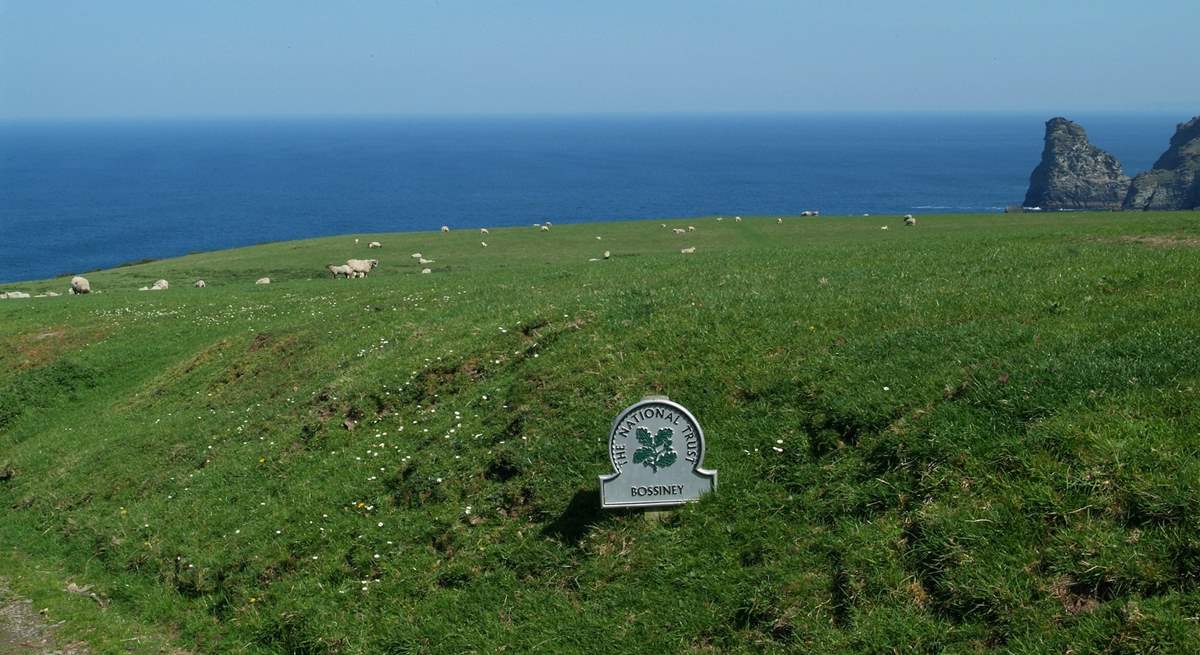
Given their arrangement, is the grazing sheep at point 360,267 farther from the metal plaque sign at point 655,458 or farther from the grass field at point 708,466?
the metal plaque sign at point 655,458

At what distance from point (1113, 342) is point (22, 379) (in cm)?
2836

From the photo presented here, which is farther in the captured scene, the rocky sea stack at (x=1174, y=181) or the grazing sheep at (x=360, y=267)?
the rocky sea stack at (x=1174, y=181)

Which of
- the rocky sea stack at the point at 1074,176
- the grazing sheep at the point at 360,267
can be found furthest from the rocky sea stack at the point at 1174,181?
the grazing sheep at the point at 360,267

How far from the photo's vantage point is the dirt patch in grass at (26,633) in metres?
12.2

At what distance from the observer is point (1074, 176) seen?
157625 mm

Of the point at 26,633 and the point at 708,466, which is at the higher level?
the point at 708,466

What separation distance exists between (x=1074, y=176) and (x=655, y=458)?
565 ft

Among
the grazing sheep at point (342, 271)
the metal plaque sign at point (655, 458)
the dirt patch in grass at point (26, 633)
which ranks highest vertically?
the metal plaque sign at point (655, 458)

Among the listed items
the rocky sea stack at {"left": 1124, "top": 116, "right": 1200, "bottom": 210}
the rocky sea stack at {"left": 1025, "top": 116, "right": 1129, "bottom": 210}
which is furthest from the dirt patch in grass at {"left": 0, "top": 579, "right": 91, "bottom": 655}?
the rocky sea stack at {"left": 1025, "top": 116, "right": 1129, "bottom": 210}

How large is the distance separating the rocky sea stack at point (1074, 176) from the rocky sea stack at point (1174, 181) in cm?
1339

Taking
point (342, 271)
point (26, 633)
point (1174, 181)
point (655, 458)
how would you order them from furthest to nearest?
point (1174, 181), point (342, 271), point (26, 633), point (655, 458)

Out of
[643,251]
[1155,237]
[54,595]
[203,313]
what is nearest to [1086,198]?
[643,251]

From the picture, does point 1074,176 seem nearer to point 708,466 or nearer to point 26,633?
point 708,466

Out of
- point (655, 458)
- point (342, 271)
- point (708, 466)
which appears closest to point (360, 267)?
point (342, 271)
